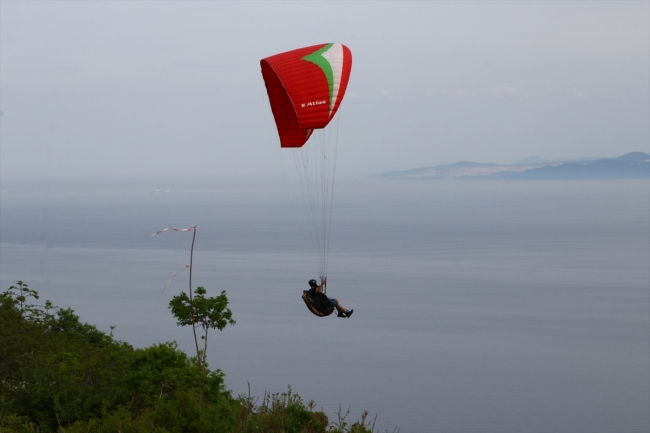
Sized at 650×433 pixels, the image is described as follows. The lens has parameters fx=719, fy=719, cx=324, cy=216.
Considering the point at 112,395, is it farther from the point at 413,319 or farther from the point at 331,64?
the point at 413,319

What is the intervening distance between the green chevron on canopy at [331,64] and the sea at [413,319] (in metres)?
13.5

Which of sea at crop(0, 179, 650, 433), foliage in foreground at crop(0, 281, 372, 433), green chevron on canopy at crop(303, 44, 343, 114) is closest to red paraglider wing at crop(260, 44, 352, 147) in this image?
green chevron on canopy at crop(303, 44, 343, 114)

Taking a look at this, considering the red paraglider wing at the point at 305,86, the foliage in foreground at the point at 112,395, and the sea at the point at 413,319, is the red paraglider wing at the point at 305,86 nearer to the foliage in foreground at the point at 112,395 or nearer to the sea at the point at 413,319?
the foliage in foreground at the point at 112,395

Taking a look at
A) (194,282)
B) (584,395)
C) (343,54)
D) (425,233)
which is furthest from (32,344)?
(425,233)

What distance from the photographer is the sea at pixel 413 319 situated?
47.9 m

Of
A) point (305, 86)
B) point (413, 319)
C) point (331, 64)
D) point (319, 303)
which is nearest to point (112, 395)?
point (319, 303)

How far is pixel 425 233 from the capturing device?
139375 mm

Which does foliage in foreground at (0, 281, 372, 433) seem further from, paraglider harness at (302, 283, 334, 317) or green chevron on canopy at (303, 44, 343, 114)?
green chevron on canopy at (303, 44, 343, 114)

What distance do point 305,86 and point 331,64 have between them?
1.32m

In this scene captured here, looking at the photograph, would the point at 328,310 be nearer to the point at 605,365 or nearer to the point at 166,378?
the point at 166,378

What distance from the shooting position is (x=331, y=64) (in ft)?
63.2

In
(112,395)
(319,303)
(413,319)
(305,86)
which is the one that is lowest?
(112,395)

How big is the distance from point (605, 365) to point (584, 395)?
19.2 ft

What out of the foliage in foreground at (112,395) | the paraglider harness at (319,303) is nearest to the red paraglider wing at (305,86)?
the paraglider harness at (319,303)
